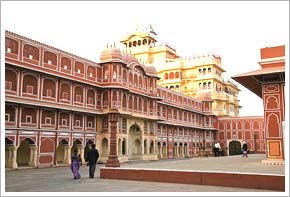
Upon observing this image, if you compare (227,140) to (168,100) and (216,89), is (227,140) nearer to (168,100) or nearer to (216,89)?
(216,89)

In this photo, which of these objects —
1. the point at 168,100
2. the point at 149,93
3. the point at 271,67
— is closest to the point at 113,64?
the point at 149,93

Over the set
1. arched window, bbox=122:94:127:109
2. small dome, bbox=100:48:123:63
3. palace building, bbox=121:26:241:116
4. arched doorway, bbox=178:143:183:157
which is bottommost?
arched doorway, bbox=178:143:183:157

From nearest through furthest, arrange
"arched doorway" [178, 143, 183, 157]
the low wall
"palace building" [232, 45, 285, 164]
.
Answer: the low wall
"palace building" [232, 45, 285, 164]
"arched doorway" [178, 143, 183, 157]

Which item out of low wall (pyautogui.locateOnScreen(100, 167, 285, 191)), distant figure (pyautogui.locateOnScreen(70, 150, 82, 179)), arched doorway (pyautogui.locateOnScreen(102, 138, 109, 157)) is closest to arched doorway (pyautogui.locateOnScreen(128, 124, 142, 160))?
arched doorway (pyautogui.locateOnScreen(102, 138, 109, 157))

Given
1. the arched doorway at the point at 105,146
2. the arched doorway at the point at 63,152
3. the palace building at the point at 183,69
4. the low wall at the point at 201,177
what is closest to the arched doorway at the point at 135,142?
the arched doorway at the point at 105,146

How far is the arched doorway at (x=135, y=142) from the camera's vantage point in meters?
34.9

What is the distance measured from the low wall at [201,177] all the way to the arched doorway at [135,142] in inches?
828

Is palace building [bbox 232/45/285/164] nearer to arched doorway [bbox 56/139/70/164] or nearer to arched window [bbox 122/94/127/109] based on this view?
arched doorway [bbox 56/139/70/164]

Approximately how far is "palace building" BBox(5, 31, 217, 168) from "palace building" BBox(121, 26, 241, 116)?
11.8m

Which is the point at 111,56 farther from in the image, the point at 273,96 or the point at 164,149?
the point at 273,96

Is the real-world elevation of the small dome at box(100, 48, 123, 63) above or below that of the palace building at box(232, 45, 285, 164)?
above

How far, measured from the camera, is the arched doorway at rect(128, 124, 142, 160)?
34.9 metres

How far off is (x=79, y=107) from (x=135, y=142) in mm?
9493

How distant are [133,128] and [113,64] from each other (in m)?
7.98
